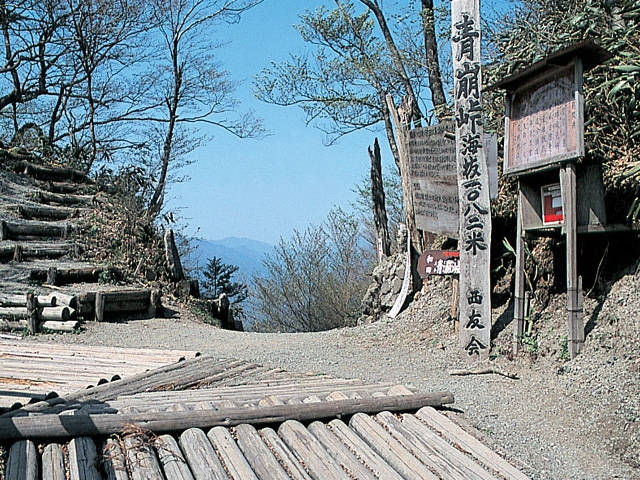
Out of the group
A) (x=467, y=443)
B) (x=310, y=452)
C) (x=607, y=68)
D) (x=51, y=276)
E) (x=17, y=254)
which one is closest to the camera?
(x=310, y=452)

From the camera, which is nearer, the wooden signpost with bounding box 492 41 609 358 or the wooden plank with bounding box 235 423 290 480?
the wooden plank with bounding box 235 423 290 480

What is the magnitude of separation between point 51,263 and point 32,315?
3.02 meters

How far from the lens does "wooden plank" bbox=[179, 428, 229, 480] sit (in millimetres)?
3119

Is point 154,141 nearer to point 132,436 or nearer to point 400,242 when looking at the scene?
point 400,242

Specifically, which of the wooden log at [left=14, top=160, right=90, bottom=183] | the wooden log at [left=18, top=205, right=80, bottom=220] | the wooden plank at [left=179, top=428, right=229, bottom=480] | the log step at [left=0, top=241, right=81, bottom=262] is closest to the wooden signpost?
the wooden plank at [left=179, top=428, right=229, bottom=480]

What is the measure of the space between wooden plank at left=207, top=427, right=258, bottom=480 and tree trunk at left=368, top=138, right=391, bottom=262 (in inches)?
347

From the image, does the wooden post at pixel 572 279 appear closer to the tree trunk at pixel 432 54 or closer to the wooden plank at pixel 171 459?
the wooden plank at pixel 171 459

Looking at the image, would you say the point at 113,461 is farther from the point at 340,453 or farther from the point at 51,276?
the point at 51,276

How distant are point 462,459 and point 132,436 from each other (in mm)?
1835

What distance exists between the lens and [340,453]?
135 inches

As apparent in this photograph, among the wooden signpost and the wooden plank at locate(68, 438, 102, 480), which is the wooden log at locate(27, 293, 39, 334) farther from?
the wooden signpost

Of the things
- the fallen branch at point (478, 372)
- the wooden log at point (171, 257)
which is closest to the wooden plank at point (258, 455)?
the fallen branch at point (478, 372)

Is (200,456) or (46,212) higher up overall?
(46,212)

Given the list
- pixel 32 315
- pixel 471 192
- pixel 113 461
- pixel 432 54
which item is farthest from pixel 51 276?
pixel 432 54
